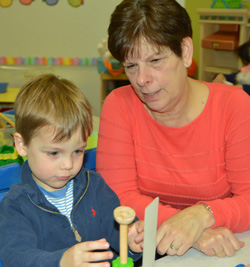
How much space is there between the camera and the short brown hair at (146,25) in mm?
1198

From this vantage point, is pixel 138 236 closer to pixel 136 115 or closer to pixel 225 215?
pixel 225 215

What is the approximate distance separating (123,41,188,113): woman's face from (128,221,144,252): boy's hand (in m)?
0.39

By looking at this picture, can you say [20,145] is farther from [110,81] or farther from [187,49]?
[110,81]

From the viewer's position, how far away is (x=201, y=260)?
1034 mm

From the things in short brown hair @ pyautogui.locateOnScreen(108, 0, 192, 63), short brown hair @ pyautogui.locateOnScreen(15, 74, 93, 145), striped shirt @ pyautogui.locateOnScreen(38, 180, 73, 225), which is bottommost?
striped shirt @ pyautogui.locateOnScreen(38, 180, 73, 225)

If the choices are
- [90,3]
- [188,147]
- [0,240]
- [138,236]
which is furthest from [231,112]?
[90,3]

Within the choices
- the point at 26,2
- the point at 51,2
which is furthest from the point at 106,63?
the point at 26,2

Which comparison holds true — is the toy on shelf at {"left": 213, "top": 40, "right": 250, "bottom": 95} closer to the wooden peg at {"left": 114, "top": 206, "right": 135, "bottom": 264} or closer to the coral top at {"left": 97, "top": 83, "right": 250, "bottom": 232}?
the coral top at {"left": 97, "top": 83, "right": 250, "bottom": 232}

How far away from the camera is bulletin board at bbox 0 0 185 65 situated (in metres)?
4.39

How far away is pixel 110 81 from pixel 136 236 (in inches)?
140

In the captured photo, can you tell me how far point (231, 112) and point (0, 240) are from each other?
79 cm

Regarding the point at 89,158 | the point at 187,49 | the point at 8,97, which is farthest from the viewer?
the point at 8,97

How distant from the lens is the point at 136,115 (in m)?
1.42

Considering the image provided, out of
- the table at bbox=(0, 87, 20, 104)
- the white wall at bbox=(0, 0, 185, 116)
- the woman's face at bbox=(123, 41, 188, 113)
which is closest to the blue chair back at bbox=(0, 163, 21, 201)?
the woman's face at bbox=(123, 41, 188, 113)
